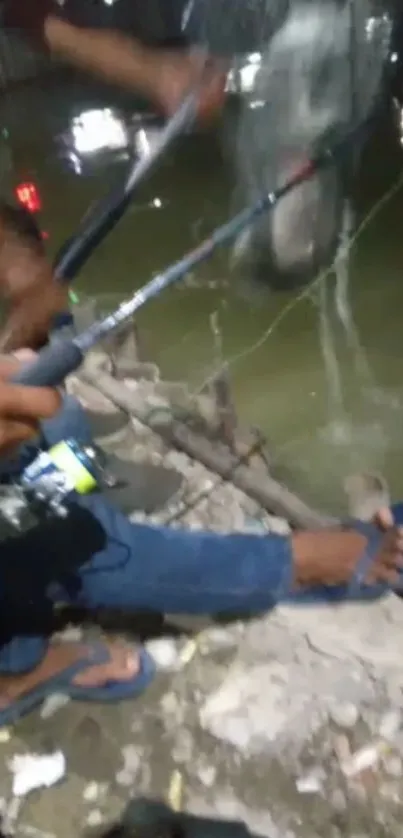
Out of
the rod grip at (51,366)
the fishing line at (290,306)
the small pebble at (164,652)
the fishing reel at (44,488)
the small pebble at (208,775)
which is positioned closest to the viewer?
the rod grip at (51,366)

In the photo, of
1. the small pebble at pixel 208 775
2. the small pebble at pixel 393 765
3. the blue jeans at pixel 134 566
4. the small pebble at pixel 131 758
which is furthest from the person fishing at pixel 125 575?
the small pebble at pixel 393 765

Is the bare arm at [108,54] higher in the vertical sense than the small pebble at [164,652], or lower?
higher

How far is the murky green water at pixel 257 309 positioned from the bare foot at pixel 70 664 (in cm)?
99

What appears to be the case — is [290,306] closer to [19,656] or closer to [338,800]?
[19,656]

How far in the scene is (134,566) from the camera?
141 centimetres

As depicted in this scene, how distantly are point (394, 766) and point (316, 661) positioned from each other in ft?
0.86

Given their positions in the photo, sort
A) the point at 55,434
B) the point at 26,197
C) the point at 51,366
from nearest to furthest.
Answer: the point at 51,366 < the point at 55,434 < the point at 26,197

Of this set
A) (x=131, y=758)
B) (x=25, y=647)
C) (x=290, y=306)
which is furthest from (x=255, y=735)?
(x=290, y=306)

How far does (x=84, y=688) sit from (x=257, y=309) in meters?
2.60

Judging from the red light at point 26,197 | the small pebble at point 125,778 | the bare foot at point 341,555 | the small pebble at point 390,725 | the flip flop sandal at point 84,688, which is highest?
the red light at point 26,197

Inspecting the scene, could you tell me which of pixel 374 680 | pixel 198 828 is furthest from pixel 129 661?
pixel 374 680

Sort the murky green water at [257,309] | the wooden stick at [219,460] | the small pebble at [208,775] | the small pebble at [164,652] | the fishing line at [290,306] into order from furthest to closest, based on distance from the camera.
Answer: the fishing line at [290,306]
the murky green water at [257,309]
the wooden stick at [219,460]
the small pebble at [164,652]
the small pebble at [208,775]

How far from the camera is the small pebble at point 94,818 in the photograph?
1.43 meters

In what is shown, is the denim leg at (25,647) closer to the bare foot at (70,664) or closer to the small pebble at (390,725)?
the bare foot at (70,664)
